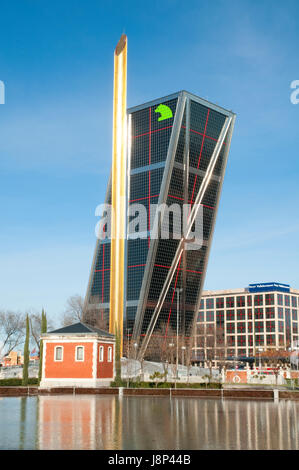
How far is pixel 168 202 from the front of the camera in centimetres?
12425

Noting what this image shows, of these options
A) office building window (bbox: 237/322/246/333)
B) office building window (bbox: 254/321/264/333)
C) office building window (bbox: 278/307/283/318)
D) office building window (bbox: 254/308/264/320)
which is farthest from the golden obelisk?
office building window (bbox: 278/307/283/318)

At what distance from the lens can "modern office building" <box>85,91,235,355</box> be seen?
126 metres

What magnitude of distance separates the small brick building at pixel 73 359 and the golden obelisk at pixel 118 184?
2392 inches

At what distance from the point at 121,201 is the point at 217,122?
1183 inches

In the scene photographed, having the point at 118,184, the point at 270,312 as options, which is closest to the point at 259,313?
the point at 270,312

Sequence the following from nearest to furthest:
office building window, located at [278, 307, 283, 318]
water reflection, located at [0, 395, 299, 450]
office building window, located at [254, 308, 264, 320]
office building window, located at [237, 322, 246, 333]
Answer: water reflection, located at [0, 395, 299, 450] < office building window, located at [278, 307, 283, 318] < office building window, located at [254, 308, 264, 320] < office building window, located at [237, 322, 246, 333]

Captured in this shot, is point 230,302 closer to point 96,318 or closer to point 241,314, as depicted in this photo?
point 241,314

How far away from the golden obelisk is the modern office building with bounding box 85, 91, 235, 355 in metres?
1.73

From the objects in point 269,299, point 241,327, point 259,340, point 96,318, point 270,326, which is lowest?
point 259,340

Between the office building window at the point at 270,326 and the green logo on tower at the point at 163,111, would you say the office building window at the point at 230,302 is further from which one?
the green logo on tower at the point at 163,111

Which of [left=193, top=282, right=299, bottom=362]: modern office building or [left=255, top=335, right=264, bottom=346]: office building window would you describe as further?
[left=193, top=282, right=299, bottom=362]: modern office building

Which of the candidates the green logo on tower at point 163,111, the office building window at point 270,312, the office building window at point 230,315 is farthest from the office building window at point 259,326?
the green logo on tower at point 163,111

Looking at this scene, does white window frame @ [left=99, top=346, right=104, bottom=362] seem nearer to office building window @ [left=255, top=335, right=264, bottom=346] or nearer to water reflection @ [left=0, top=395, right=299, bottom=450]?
water reflection @ [left=0, top=395, right=299, bottom=450]

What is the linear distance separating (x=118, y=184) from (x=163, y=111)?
20.2m
